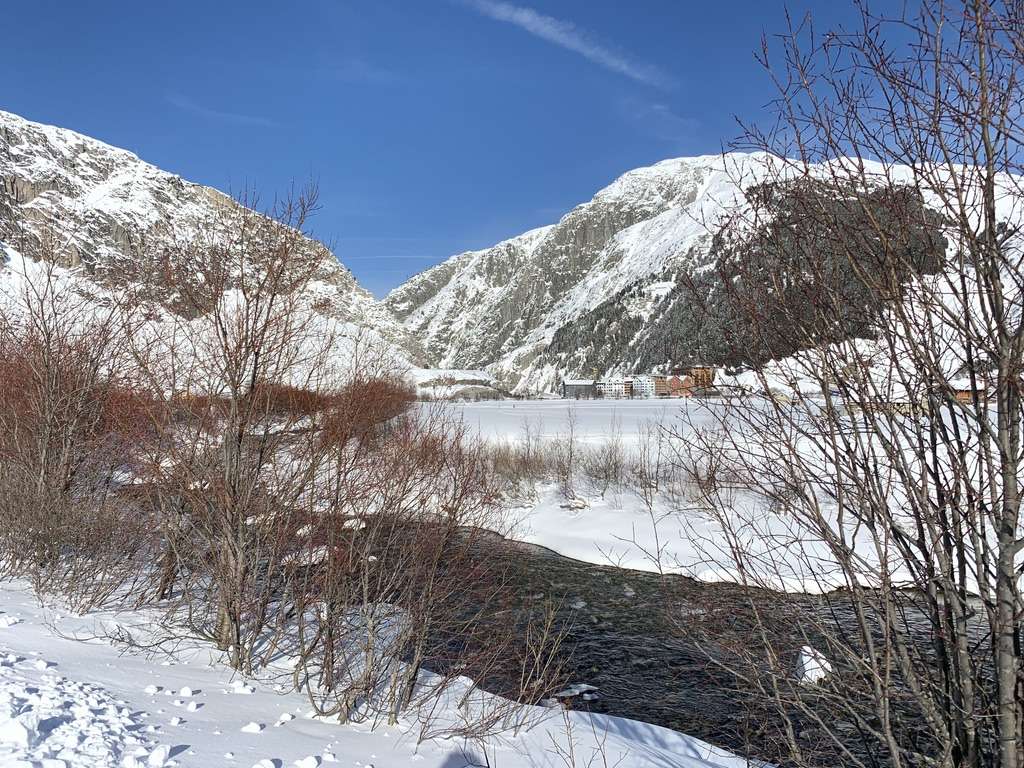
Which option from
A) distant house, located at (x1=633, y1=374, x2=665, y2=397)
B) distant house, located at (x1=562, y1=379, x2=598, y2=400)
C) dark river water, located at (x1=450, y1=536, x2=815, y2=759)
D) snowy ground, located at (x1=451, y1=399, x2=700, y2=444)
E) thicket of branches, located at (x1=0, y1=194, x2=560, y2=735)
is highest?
distant house, located at (x1=562, y1=379, x2=598, y2=400)

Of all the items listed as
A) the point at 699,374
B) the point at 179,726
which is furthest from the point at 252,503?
the point at 699,374

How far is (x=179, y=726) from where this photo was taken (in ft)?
14.0

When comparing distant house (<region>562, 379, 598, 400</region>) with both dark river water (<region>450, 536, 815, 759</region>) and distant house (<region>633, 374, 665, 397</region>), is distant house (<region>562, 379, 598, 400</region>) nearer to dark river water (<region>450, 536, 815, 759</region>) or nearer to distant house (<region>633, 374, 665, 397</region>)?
distant house (<region>633, 374, 665, 397</region>)

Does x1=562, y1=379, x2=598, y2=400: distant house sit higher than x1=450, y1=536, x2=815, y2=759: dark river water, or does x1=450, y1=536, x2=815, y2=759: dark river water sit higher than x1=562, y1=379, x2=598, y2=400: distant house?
x1=562, y1=379, x2=598, y2=400: distant house

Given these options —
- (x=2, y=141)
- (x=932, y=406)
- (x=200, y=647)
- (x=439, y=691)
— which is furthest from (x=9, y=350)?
(x=2, y=141)

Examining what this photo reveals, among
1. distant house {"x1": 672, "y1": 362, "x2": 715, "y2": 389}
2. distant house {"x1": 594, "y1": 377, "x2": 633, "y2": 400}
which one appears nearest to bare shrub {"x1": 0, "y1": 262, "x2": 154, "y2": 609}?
distant house {"x1": 672, "y1": 362, "x2": 715, "y2": 389}

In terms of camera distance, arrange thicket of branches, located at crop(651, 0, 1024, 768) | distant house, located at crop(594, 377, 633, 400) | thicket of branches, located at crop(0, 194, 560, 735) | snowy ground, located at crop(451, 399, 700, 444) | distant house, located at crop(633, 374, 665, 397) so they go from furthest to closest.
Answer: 1. distant house, located at crop(594, 377, 633, 400)
2. distant house, located at crop(633, 374, 665, 397)
3. snowy ground, located at crop(451, 399, 700, 444)
4. thicket of branches, located at crop(0, 194, 560, 735)
5. thicket of branches, located at crop(651, 0, 1024, 768)

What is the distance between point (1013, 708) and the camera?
2805mm

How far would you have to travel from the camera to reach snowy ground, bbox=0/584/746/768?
3613mm

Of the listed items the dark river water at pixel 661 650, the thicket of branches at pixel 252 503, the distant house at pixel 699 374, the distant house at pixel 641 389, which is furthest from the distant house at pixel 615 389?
the distant house at pixel 699 374

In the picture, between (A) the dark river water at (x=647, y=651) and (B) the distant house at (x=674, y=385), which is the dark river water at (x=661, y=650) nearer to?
(A) the dark river water at (x=647, y=651)

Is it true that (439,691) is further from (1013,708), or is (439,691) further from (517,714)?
(1013,708)

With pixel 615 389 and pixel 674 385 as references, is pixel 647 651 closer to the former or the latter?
pixel 674 385

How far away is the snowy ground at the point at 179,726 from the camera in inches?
142
